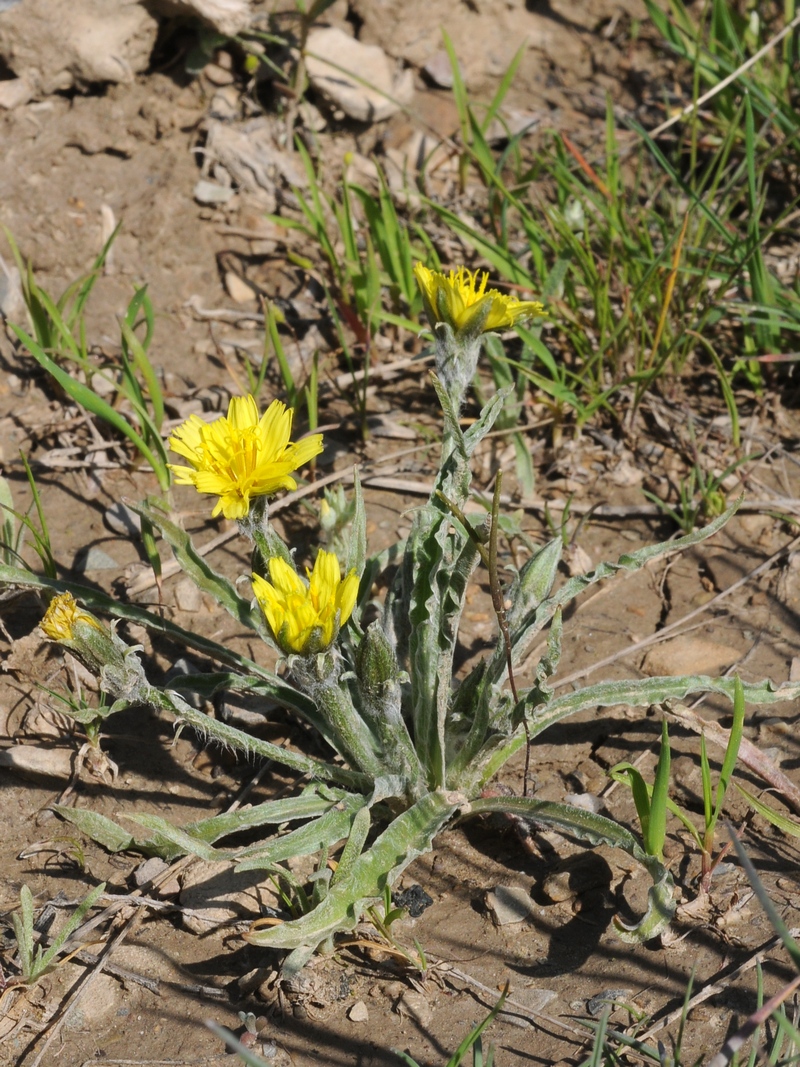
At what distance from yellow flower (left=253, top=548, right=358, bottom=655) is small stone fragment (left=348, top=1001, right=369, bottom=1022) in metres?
0.82

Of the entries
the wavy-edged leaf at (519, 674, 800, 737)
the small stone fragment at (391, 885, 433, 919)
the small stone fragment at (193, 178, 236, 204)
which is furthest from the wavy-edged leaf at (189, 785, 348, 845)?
the small stone fragment at (193, 178, 236, 204)

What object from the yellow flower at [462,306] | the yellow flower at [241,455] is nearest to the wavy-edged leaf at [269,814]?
the yellow flower at [241,455]

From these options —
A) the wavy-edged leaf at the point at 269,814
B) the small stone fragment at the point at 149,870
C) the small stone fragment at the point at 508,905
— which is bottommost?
the small stone fragment at the point at 149,870

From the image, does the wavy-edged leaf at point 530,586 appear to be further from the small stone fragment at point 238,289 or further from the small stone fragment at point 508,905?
the small stone fragment at point 238,289

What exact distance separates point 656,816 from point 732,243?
2.27 m

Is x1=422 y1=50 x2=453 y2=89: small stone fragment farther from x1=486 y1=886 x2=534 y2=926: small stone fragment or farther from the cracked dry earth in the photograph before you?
x1=486 y1=886 x2=534 y2=926: small stone fragment

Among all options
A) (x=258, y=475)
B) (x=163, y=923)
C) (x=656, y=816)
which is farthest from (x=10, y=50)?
(x=656, y=816)

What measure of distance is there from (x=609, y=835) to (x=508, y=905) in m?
0.34

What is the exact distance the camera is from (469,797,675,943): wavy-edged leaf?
2061mm

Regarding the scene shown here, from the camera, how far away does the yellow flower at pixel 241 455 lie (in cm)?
205

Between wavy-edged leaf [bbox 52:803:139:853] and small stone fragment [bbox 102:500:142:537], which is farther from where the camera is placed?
small stone fragment [bbox 102:500:142:537]

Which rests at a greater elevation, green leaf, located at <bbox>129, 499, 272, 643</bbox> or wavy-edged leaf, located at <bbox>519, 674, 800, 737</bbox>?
wavy-edged leaf, located at <bbox>519, 674, 800, 737</bbox>

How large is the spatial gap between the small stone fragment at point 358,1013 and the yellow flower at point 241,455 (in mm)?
1118

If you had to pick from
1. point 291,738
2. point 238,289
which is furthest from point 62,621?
point 238,289
